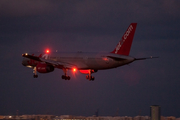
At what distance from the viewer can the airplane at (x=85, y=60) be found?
87000mm

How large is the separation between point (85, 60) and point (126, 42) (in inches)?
432

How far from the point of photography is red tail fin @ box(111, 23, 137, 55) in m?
87.4

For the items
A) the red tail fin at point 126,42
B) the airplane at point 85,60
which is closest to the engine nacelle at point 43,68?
the airplane at point 85,60

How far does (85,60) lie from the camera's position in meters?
91.5

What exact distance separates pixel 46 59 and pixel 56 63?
4.05 metres

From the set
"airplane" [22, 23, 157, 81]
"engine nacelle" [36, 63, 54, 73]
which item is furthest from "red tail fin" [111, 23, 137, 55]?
"engine nacelle" [36, 63, 54, 73]

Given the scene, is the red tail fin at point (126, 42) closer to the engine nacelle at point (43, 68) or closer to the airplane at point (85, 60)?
the airplane at point (85, 60)

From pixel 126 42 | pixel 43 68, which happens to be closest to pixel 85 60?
pixel 43 68

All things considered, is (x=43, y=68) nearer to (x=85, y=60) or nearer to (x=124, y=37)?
(x=85, y=60)

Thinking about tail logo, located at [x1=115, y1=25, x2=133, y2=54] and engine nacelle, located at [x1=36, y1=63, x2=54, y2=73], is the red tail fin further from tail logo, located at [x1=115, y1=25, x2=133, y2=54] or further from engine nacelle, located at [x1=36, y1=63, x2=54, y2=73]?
engine nacelle, located at [x1=36, y1=63, x2=54, y2=73]

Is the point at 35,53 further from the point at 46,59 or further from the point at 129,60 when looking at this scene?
the point at 129,60

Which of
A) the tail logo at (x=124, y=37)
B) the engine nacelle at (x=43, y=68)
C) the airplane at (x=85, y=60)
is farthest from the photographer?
the engine nacelle at (x=43, y=68)

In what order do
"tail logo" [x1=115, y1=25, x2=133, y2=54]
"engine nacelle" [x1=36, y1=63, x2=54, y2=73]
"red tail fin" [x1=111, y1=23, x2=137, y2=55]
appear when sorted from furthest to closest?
"engine nacelle" [x1=36, y1=63, x2=54, y2=73] < "tail logo" [x1=115, y1=25, x2=133, y2=54] < "red tail fin" [x1=111, y1=23, x2=137, y2=55]

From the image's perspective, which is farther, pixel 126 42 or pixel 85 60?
pixel 85 60
